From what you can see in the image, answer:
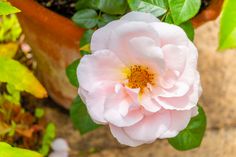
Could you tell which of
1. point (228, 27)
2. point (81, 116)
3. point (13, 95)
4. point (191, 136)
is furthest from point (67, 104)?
point (228, 27)

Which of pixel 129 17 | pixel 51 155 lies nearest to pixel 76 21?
pixel 129 17

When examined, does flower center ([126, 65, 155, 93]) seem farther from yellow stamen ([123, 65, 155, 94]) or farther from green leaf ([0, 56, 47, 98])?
green leaf ([0, 56, 47, 98])

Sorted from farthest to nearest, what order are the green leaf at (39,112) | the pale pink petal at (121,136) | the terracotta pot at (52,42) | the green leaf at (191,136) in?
the green leaf at (39,112), the terracotta pot at (52,42), the green leaf at (191,136), the pale pink petal at (121,136)

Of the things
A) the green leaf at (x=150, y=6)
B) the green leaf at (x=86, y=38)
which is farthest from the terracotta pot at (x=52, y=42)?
the green leaf at (x=150, y=6)

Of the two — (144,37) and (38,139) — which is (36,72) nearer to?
(38,139)

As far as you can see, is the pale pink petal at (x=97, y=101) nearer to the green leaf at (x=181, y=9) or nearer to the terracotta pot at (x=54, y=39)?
the green leaf at (x=181, y=9)

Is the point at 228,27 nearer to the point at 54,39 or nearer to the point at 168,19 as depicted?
the point at 168,19

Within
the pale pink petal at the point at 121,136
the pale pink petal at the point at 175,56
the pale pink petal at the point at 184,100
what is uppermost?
the pale pink petal at the point at 175,56
